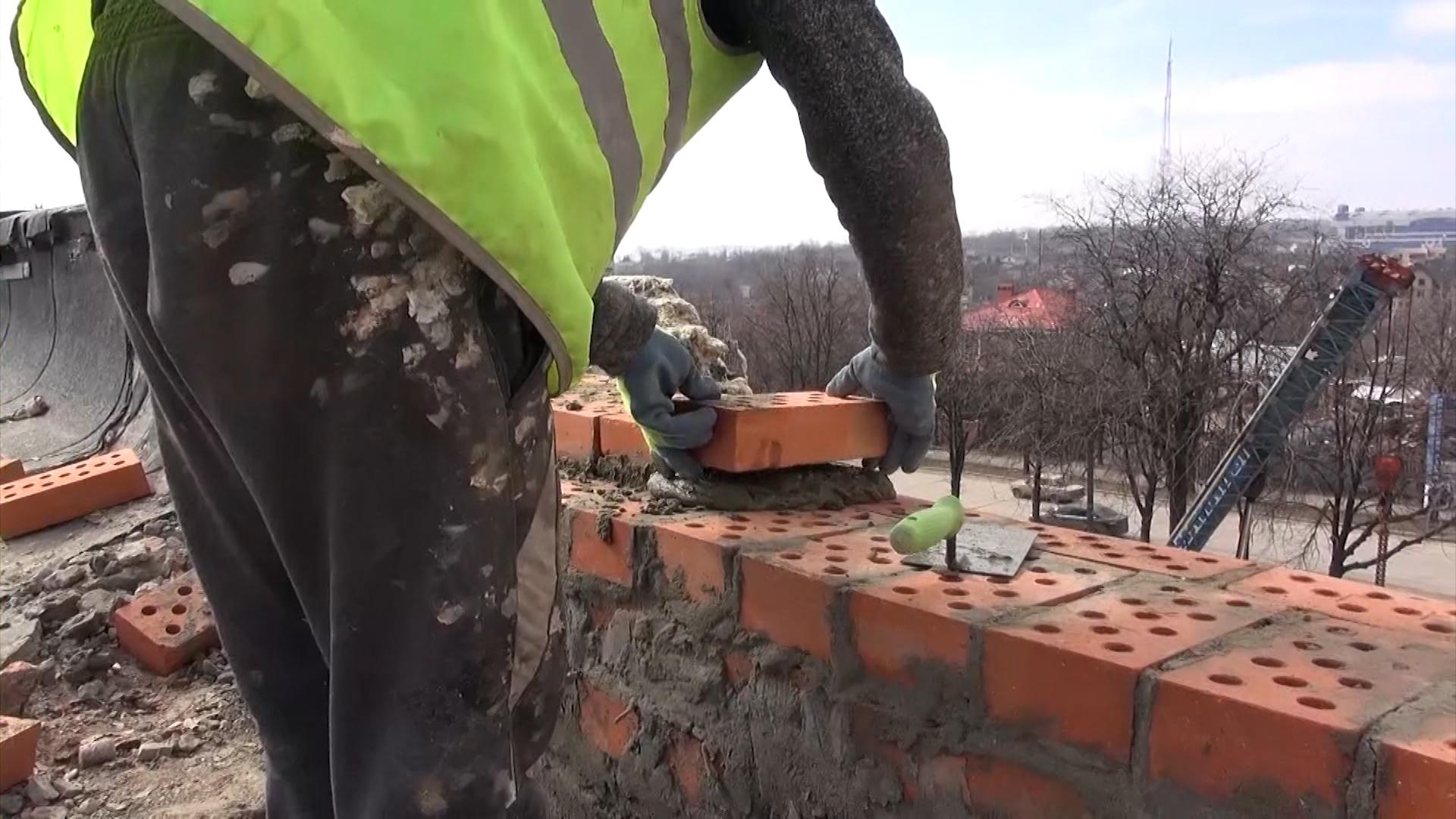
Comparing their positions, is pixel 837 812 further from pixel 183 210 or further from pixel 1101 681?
pixel 183 210

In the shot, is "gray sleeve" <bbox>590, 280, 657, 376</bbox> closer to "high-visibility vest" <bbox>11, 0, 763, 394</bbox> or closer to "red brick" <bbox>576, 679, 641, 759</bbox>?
"high-visibility vest" <bbox>11, 0, 763, 394</bbox>

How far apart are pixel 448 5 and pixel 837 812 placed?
61.0 inches

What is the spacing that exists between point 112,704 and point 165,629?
0.23 m

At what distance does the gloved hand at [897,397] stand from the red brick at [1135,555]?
0.33m

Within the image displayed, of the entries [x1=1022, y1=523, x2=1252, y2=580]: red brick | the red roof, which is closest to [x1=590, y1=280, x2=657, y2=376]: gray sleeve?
[x1=1022, y1=523, x2=1252, y2=580]: red brick

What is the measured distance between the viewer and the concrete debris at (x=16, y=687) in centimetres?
271

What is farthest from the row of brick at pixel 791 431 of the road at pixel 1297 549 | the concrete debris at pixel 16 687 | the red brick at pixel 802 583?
the road at pixel 1297 549

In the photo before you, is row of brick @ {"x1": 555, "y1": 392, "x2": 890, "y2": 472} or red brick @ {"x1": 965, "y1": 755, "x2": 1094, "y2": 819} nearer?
red brick @ {"x1": 965, "y1": 755, "x2": 1094, "y2": 819}

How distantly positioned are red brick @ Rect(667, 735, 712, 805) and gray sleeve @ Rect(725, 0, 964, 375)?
1.01 m

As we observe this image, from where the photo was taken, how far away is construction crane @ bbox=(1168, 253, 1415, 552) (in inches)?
654

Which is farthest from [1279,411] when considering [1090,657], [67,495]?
[1090,657]

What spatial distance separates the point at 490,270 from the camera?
103 centimetres

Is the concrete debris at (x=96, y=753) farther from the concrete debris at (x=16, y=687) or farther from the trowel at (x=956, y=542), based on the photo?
the trowel at (x=956, y=542)

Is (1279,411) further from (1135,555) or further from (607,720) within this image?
(607,720)
